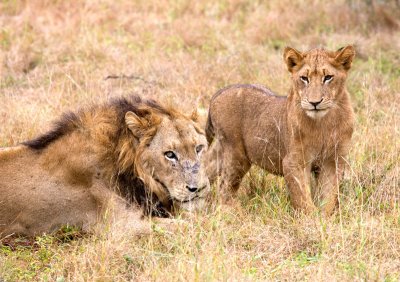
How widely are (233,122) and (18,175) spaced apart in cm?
191

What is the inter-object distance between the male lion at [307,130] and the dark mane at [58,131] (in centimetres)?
134

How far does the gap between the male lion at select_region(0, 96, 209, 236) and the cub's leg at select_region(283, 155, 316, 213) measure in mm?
658

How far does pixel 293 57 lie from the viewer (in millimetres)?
6348

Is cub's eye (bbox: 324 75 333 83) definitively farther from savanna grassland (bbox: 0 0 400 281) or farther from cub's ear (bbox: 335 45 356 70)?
savanna grassland (bbox: 0 0 400 281)

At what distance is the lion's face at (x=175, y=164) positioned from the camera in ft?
19.3

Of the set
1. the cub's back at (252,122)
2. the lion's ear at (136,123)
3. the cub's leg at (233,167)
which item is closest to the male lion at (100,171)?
the lion's ear at (136,123)

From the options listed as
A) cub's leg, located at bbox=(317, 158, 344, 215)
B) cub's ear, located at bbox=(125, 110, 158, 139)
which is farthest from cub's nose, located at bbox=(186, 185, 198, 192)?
cub's leg, located at bbox=(317, 158, 344, 215)

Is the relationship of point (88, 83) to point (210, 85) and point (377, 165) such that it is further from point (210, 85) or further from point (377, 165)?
point (377, 165)

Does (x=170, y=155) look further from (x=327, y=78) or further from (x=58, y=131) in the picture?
(x=327, y=78)

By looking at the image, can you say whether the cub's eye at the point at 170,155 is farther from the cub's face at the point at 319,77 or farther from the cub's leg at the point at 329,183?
the cub's leg at the point at 329,183

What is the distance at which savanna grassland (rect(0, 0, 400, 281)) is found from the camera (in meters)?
5.26

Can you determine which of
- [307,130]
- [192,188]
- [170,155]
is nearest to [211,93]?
[307,130]

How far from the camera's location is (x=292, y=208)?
20.4ft

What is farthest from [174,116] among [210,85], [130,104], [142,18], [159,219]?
[142,18]
